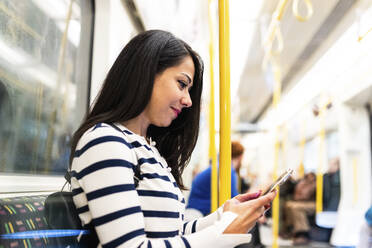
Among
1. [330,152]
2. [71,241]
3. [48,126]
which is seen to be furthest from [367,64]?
[330,152]

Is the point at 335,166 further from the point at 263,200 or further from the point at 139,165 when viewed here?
the point at 139,165

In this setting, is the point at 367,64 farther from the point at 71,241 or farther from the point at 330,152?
the point at 330,152

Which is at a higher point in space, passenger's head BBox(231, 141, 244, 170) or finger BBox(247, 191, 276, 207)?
finger BBox(247, 191, 276, 207)

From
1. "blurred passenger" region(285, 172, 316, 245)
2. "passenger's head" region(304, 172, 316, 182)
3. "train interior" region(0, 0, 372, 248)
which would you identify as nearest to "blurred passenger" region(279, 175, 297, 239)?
"blurred passenger" region(285, 172, 316, 245)

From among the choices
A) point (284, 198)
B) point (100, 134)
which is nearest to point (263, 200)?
point (100, 134)

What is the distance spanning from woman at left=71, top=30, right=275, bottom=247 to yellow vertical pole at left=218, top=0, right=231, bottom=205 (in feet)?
0.27

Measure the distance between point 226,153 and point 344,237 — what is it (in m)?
2.93

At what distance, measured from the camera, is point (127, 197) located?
818 millimetres

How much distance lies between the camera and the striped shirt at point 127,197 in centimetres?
81

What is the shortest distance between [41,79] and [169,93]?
862mm

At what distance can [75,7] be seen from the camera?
199 cm

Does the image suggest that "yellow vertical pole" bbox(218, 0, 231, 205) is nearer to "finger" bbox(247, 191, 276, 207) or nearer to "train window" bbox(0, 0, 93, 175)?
"finger" bbox(247, 191, 276, 207)

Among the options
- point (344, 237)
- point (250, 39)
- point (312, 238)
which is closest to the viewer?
point (344, 237)

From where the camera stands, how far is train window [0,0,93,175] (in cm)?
138
